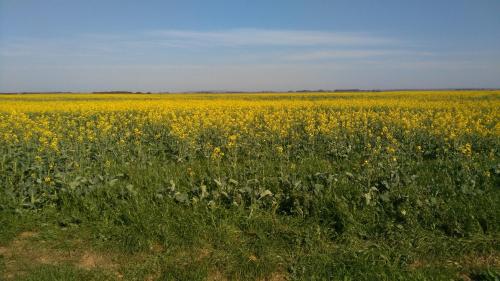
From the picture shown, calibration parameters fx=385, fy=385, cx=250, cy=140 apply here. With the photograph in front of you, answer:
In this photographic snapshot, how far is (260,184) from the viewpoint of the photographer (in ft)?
21.3

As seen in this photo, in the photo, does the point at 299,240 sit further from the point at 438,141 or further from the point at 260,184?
the point at 438,141

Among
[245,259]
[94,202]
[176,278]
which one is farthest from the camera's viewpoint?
[94,202]

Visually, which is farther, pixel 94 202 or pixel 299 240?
pixel 94 202

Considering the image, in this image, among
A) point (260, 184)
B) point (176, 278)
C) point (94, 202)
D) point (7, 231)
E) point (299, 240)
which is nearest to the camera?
point (176, 278)

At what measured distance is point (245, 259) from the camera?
4402 mm

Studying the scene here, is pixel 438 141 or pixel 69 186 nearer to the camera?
pixel 69 186

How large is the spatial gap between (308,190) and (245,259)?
Answer: 2.10 m

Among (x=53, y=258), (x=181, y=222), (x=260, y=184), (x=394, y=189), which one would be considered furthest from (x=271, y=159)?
(x=53, y=258)

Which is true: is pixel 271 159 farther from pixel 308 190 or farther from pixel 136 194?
pixel 136 194

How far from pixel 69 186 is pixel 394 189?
5136 mm

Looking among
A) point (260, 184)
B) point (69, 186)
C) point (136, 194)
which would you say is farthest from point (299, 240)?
point (69, 186)

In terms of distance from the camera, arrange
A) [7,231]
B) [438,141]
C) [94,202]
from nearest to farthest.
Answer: [7,231] < [94,202] < [438,141]

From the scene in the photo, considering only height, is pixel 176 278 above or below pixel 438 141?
below

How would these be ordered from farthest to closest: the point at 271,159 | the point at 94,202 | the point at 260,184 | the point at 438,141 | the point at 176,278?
the point at 438,141
the point at 271,159
the point at 260,184
the point at 94,202
the point at 176,278
